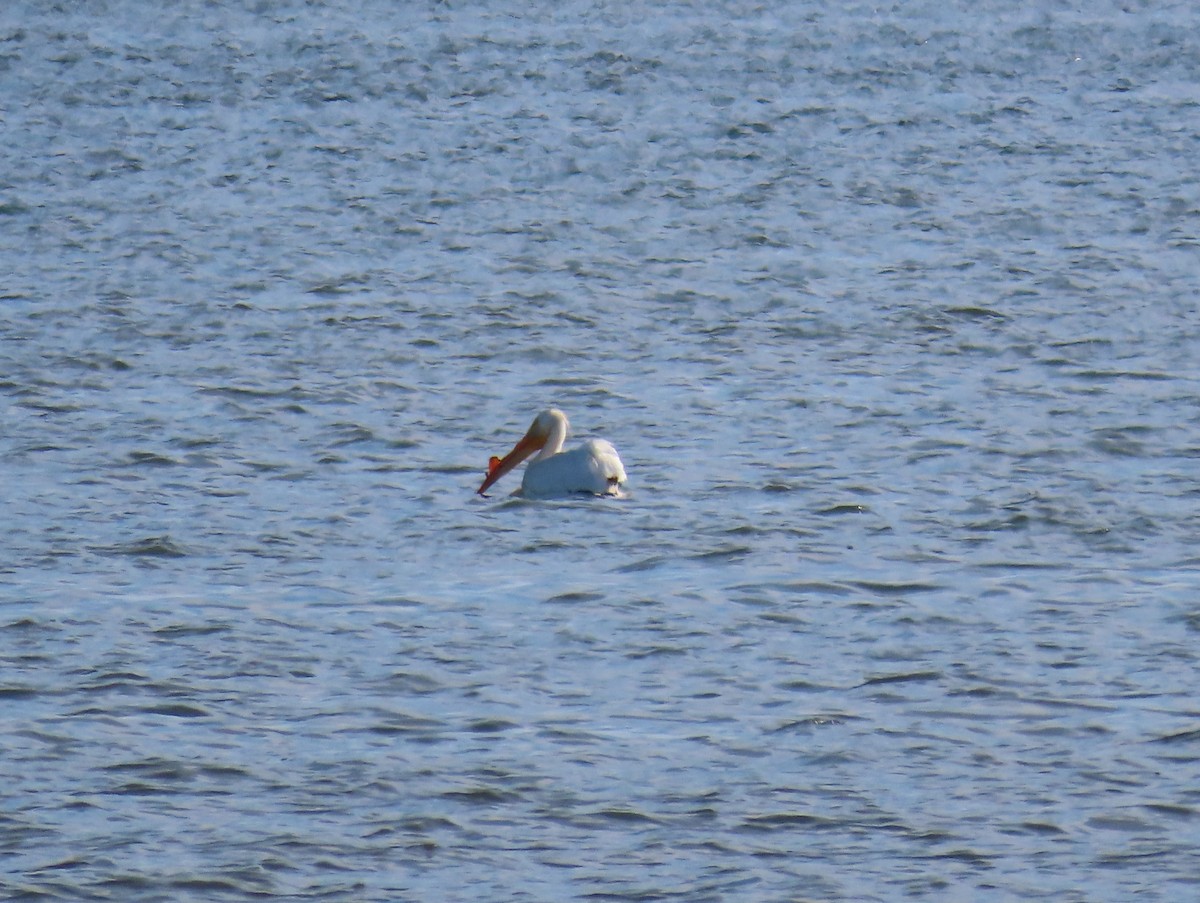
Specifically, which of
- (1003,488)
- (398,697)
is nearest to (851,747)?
(398,697)

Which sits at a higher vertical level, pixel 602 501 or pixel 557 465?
pixel 557 465

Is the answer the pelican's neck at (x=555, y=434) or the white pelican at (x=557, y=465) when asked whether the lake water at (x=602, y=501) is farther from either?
the pelican's neck at (x=555, y=434)

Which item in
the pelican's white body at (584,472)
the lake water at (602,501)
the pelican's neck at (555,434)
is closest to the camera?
the lake water at (602,501)

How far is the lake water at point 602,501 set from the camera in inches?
348

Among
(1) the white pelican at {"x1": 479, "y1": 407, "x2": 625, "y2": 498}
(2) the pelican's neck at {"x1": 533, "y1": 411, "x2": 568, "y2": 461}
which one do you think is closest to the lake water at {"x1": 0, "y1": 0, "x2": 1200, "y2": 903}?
(1) the white pelican at {"x1": 479, "y1": 407, "x2": 625, "y2": 498}

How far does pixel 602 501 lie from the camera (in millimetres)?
13758

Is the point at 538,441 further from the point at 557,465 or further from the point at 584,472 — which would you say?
the point at 584,472

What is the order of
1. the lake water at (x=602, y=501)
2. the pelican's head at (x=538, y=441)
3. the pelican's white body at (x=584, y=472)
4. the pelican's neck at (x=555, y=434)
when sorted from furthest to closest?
the pelican's neck at (x=555, y=434)
the pelican's head at (x=538, y=441)
the pelican's white body at (x=584, y=472)
the lake water at (x=602, y=501)

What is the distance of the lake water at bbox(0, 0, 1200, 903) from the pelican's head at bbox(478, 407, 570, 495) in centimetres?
24

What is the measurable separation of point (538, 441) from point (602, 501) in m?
0.91

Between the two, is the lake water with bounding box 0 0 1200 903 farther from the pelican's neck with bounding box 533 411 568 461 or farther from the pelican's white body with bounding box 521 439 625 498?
the pelican's neck with bounding box 533 411 568 461

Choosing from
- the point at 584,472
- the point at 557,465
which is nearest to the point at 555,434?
the point at 557,465

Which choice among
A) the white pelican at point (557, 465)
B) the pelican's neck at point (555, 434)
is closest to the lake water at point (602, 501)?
the white pelican at point (557, 465)

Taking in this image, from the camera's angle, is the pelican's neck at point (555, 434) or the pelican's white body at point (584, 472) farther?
the pelican's neck at point (555, 434)
